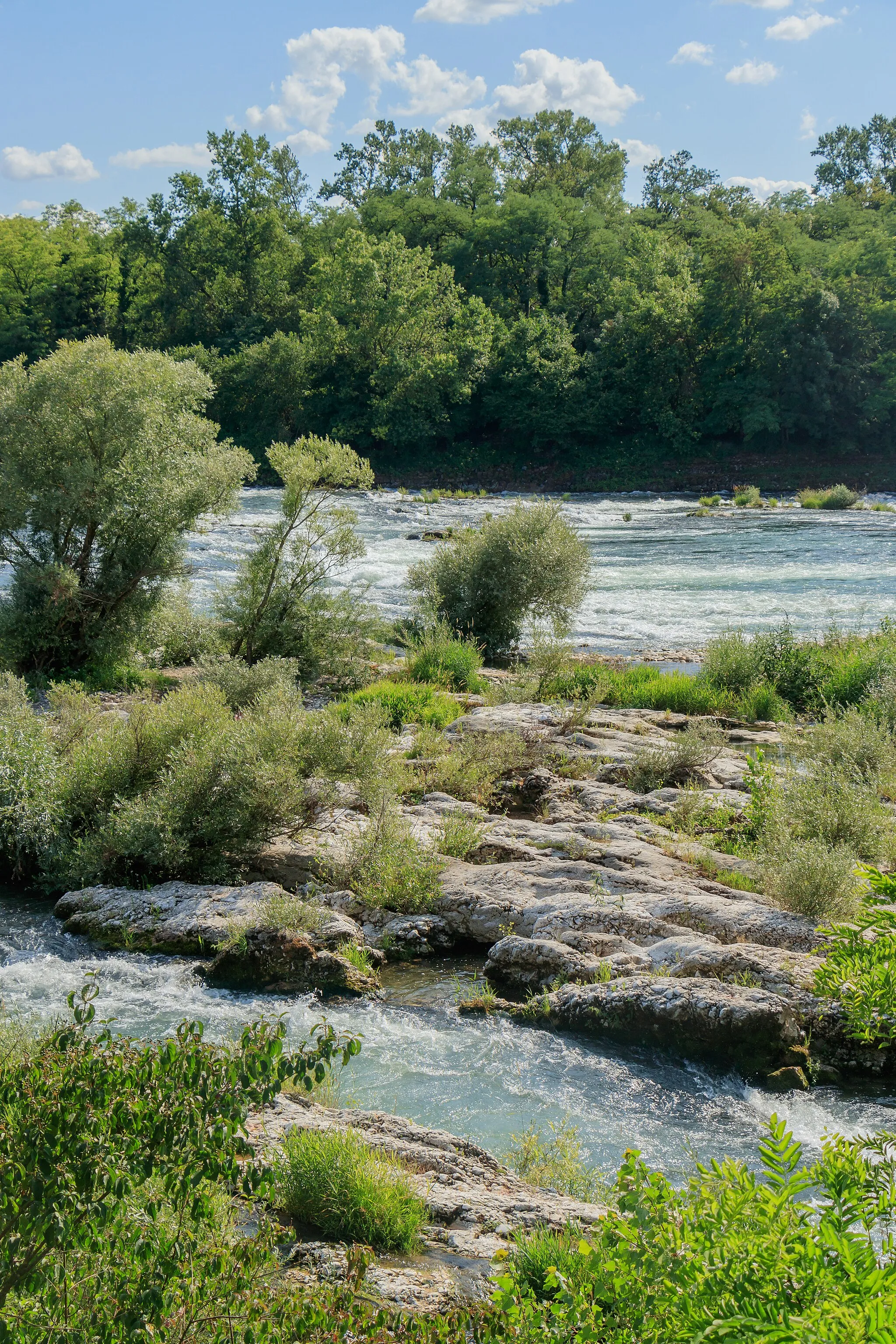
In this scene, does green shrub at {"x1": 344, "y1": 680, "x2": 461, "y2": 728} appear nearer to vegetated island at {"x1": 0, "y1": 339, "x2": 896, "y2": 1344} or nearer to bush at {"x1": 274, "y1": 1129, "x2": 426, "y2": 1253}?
vegetated island at {"x1": 0, "y1": 339, "x2": 896, "y2": 1344}

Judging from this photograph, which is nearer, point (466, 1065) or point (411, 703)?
point (466, 1065)

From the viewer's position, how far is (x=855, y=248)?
52.6 m

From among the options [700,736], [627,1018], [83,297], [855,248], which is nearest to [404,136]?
[83,297]

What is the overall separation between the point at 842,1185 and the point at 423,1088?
477cm

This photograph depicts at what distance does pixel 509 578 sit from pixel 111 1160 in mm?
15551

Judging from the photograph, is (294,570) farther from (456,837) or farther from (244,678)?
(456,837)

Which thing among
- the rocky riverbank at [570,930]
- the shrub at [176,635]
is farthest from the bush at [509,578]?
the rocky riverbank at [570,930]

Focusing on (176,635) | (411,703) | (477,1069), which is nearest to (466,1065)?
(477,1069)

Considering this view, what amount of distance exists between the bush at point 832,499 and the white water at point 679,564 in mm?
800

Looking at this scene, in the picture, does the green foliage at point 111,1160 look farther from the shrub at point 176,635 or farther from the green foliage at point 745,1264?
the shrub at point 176,635

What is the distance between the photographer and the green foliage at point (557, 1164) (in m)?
5.30

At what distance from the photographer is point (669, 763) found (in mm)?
11969

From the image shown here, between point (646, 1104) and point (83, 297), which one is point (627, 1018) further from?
point (83, 297)

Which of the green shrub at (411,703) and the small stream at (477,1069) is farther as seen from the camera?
the green shrub at (411,703)
